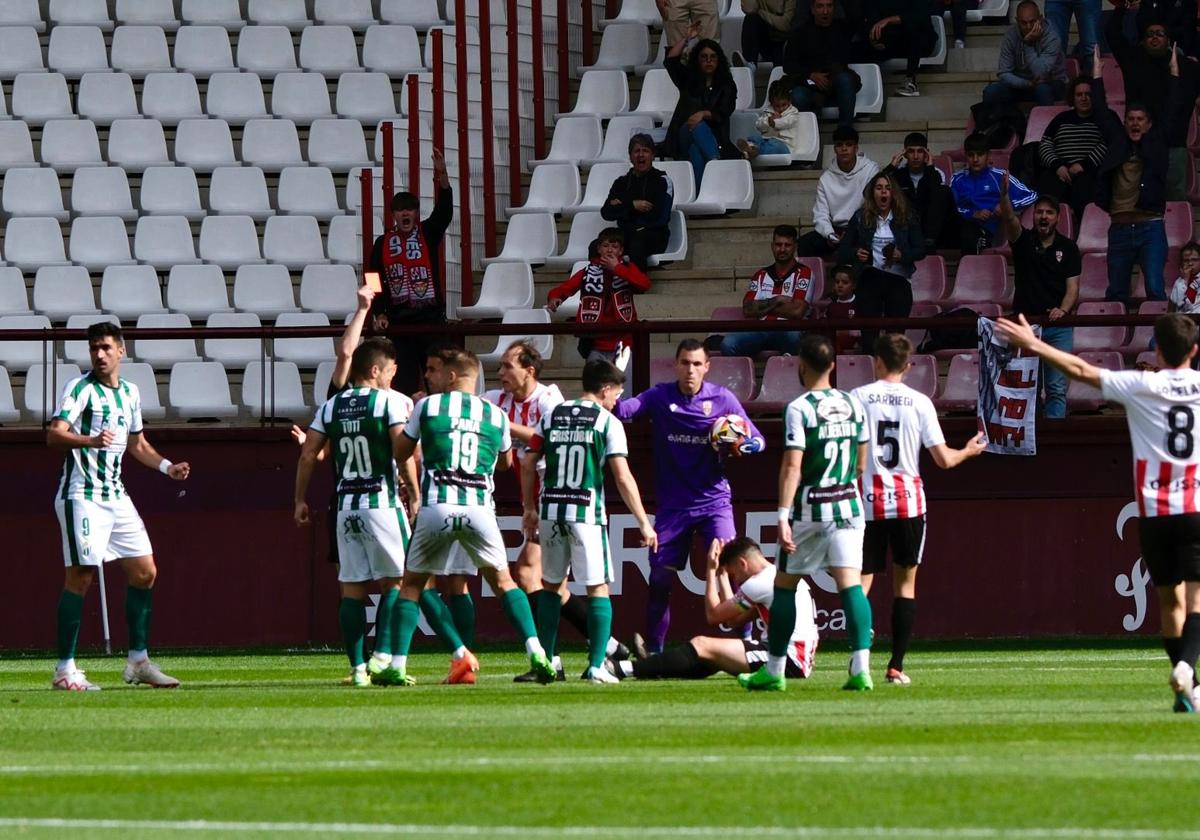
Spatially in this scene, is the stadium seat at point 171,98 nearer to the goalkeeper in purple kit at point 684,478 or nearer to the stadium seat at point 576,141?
the stadium seat at point 576,141

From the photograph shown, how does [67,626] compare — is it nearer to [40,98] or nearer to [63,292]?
[63,292]

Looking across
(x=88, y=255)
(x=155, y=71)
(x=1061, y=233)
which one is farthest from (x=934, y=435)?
(x=155, y=71)

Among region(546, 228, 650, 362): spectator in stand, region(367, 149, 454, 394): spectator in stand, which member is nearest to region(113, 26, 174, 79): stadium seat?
region(367, 149, 454, 394): spectator in stand

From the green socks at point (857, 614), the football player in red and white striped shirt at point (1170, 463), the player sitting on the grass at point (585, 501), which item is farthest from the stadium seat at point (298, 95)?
the football player in red and white striped shirt at point (1170, 463)

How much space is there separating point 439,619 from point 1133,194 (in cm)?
814

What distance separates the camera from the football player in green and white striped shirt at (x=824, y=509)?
→ 1123 centimetres

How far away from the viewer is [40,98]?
22.7 meters

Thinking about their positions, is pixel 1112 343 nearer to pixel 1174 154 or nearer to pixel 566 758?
pixel 1174 154

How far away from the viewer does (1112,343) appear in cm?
1669

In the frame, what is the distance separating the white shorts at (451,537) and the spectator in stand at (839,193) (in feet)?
25.1

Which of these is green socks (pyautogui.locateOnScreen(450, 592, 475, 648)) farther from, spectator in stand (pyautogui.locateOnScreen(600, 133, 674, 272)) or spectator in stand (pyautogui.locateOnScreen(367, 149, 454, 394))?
spectator in stand (pyautogui.locateOnScreen(600, 133, 674, 272))

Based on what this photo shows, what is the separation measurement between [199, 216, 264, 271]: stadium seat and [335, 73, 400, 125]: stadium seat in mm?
1845

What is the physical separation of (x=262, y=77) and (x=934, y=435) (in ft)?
41.6

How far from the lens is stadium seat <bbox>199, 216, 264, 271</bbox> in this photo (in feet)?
68.8
